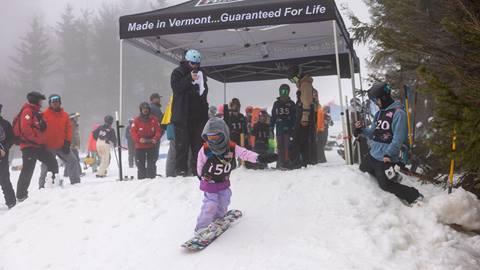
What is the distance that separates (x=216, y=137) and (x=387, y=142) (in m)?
2.39

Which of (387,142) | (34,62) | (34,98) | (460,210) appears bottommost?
(460,210)

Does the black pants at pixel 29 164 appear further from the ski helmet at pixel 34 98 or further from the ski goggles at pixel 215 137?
the ski goggles at pixel 215 137

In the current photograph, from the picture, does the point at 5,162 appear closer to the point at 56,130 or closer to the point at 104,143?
the point at 56,130

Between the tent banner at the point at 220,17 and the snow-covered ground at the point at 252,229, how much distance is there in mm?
2502

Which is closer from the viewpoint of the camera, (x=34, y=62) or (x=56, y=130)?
(x=56, y=130)

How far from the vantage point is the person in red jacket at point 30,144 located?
707 cm

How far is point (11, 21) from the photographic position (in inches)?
2650

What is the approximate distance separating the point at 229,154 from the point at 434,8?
12.2 feet

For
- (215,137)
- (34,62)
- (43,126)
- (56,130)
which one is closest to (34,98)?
(43,126)

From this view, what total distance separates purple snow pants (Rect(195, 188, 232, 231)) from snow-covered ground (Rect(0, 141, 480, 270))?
0.26 m

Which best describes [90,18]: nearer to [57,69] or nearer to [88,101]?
[57,69]

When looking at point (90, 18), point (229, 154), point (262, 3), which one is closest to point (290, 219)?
point (229, 154)

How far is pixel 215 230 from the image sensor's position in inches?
167

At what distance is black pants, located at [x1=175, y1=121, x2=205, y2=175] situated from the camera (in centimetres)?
624
